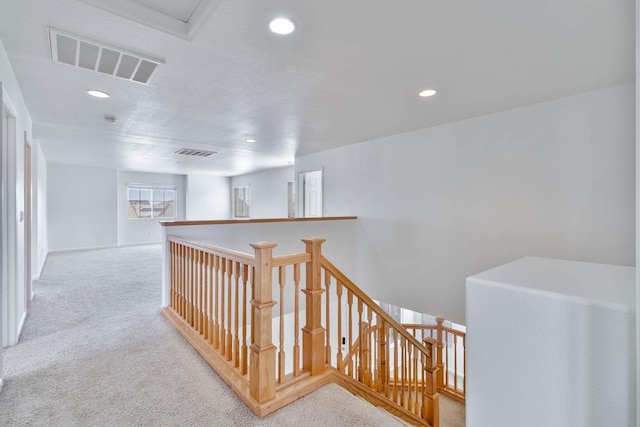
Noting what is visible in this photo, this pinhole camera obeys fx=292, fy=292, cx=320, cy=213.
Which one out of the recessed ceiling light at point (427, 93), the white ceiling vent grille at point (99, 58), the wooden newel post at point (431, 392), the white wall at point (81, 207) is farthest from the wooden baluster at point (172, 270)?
the white wall at point (81, 207)

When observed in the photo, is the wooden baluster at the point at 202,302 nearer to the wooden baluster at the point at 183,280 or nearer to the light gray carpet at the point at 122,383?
the light gray carpet at the point at 122,383

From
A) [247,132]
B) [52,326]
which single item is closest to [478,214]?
[247,132]

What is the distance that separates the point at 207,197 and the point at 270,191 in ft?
9.88

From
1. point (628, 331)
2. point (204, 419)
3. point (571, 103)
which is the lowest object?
point (204, 419)

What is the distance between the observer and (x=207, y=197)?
1023 centimetres

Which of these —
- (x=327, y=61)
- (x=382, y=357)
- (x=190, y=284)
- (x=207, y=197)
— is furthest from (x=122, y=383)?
(x=207, y=197)

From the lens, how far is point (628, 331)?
0.89m

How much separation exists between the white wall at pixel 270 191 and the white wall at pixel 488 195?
3096mm

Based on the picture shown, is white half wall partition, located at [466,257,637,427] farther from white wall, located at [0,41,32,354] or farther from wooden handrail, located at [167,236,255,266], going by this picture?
white wall, located at [0,41,32,354]

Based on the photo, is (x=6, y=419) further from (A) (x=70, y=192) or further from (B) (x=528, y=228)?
(A) (x=70, y=192)

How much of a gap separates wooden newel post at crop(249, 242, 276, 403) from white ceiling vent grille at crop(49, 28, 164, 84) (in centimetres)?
167

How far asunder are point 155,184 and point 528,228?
32.4ft

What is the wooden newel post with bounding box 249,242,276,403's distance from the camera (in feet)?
5.74

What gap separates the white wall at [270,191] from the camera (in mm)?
8031
